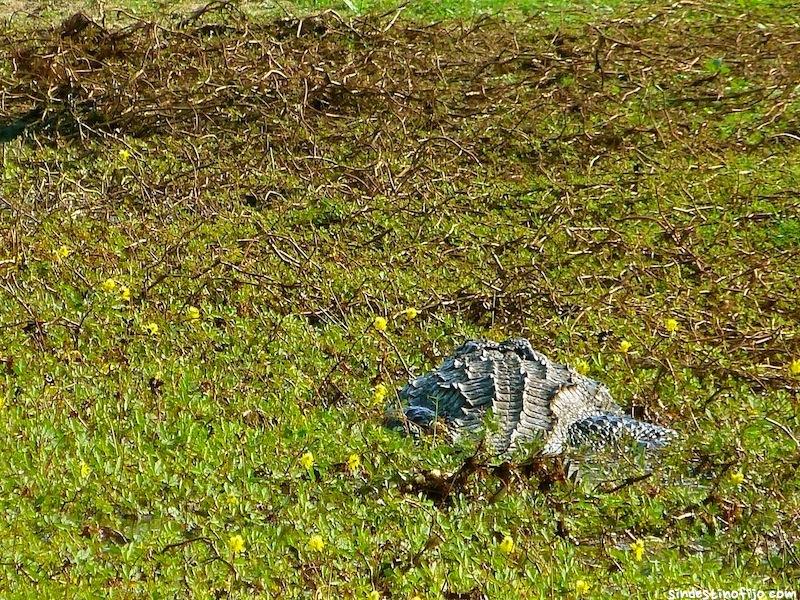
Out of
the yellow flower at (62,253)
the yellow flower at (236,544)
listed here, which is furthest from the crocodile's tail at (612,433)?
the yellow flower at (62,253)

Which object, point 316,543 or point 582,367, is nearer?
point 316,543

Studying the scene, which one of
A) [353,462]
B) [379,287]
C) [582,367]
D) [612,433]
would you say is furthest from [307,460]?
[379,287]

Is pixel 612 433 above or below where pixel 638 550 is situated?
below

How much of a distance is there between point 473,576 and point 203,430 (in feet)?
3.68

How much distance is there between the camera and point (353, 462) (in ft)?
10.2

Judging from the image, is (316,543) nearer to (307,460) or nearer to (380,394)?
(307,460)

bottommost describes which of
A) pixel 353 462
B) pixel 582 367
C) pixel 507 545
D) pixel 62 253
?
pixel 62 253

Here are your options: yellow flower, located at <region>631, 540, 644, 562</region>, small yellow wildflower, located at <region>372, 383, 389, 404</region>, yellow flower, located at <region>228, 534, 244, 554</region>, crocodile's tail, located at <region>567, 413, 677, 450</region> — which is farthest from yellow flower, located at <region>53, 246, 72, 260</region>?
yellow flower, located at <region>631, 540, 644, 562</region>

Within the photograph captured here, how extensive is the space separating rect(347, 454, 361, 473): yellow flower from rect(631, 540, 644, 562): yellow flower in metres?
0.85

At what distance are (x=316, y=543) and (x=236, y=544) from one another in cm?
21

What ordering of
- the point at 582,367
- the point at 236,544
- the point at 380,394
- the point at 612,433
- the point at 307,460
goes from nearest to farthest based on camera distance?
the point at 236,544 < the point at 307,460 < the point at 612,433 < the point at 380,394 < the point at 582,367

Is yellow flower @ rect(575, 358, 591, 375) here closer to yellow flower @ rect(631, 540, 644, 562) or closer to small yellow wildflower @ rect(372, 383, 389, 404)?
small yellow wildflower @ rect(372, 383, 389, 404)

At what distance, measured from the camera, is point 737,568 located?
2.78 meters

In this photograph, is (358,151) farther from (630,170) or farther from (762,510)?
(762,510)
